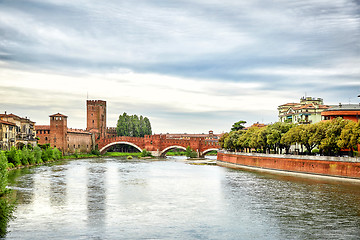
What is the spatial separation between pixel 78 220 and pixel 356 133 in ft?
81.1

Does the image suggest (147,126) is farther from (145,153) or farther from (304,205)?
(304,205)

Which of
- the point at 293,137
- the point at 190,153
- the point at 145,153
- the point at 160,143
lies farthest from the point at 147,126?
the point at 293,137

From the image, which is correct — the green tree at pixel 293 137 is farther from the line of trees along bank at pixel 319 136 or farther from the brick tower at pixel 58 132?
the brick tower at pixel 58 132

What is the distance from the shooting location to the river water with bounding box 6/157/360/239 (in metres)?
19.2

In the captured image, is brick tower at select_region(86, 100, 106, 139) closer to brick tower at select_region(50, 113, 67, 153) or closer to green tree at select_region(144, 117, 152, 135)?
green tree at select_region(144, 117, 152, 135)

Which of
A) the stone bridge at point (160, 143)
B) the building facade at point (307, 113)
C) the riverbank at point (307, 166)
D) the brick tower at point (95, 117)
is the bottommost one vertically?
the riverbank at point (307, 166)

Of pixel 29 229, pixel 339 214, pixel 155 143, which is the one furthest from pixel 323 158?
pixel 155 143

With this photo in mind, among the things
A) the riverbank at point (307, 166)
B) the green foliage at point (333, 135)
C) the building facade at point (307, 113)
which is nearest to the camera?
the riverbank at point (307, 166)

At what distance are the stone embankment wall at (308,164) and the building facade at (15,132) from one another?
30.0m

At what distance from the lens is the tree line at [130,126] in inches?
4140

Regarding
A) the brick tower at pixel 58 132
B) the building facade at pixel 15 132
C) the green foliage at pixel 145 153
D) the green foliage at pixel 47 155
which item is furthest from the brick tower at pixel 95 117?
the green foliage at pixel 47 155

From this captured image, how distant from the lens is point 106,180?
39.7m

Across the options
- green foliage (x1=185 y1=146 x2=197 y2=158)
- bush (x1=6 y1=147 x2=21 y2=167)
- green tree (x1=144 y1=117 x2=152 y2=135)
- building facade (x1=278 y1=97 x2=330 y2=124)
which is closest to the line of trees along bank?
building facade (x1=278 y1=97 x2=330 y2=124)

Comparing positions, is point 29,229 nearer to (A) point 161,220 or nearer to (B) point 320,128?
(A) point 161,220
